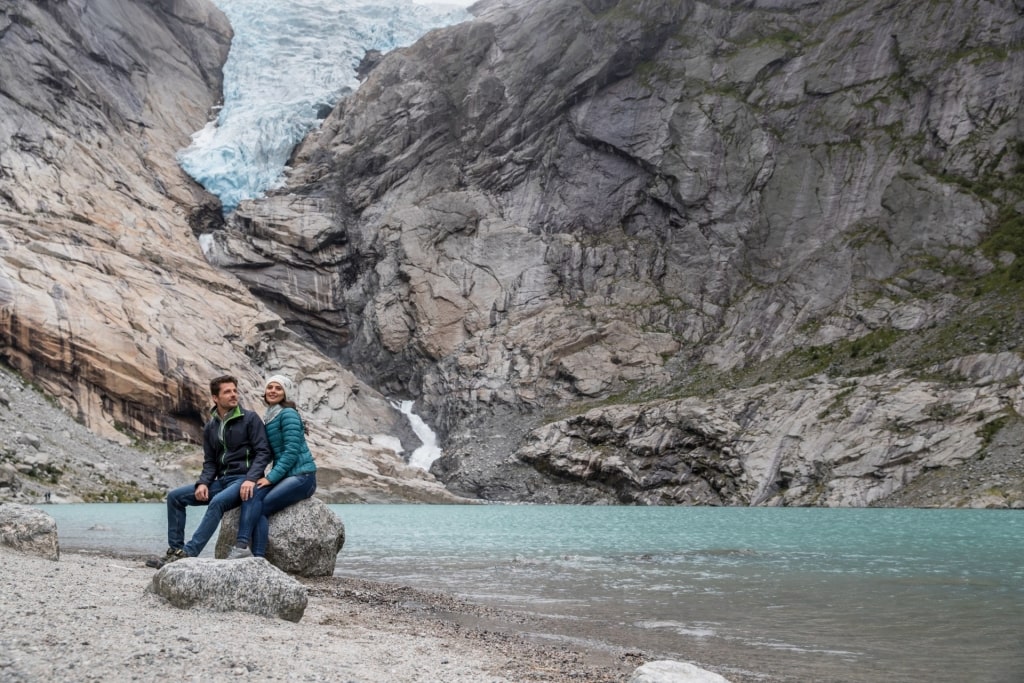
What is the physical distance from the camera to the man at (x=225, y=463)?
9992 mm

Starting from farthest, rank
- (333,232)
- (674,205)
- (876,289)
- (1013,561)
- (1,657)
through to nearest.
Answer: (333,232)
(674,205)
(876,289)
(1013,561)
(1,657)

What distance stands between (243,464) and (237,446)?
26cm

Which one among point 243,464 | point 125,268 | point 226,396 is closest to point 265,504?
point 243,464

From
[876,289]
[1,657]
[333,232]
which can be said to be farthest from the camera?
[333,232]

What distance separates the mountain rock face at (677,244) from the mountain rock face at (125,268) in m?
8.31

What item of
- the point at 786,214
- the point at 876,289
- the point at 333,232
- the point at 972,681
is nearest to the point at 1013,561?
the point at 972,681

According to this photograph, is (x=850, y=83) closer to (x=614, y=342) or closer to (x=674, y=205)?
(x=674, y=205)

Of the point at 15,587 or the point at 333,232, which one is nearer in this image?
the point at 15,587

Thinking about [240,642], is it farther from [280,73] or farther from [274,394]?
[280,73]

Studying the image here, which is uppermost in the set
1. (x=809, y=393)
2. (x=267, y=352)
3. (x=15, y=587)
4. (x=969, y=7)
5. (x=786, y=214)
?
(x=969, y=7)

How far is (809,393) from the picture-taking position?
58969mm

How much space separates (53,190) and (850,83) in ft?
242

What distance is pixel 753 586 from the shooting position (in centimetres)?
1348

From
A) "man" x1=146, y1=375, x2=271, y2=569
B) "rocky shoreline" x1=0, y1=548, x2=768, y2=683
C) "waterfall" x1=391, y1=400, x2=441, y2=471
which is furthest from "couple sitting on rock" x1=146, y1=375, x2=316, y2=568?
"waterfall" x1=391, y1=400, x2=441, y2=471
